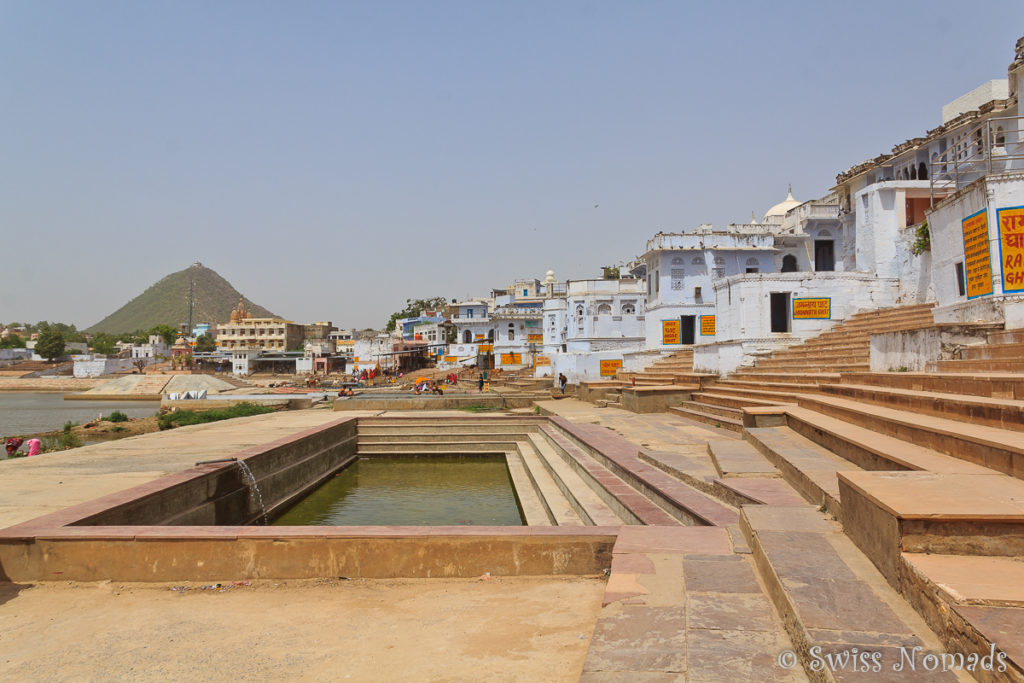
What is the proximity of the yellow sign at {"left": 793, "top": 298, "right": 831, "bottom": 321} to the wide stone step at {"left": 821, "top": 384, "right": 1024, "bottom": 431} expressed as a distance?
37.7 ft

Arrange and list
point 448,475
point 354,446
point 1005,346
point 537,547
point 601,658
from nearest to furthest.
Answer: point 601,658
point 537,547
point 1005,346
point 448,475
point 354,446

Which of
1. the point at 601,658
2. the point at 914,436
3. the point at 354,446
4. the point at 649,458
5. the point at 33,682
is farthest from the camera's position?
the point at 354,446

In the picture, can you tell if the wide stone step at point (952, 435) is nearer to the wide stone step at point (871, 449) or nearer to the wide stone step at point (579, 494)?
the wide stone step at point (871, 449)

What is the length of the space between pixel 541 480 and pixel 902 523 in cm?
875

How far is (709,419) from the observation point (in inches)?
503

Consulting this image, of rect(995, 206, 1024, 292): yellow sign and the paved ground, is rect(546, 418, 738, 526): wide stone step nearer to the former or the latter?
the paved ground

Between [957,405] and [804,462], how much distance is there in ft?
5.01

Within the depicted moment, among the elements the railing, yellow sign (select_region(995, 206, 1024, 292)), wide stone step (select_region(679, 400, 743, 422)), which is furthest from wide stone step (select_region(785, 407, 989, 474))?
the railing

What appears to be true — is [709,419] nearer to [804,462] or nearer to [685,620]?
[804,462]

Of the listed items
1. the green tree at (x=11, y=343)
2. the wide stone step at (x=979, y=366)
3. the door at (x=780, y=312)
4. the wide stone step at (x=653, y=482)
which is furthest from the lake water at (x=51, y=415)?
the green tree at (x=11, y=343)

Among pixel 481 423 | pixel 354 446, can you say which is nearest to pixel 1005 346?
pixel 481 423

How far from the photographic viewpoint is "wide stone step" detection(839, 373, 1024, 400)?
5895mm

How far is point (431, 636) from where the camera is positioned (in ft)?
13.3

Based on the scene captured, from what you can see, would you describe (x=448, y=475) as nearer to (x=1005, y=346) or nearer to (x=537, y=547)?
(x=537, y=547)
